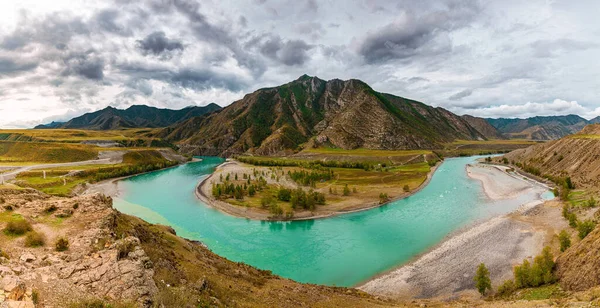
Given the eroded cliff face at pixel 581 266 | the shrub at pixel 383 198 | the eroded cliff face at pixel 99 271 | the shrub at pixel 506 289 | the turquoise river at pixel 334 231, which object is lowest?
the turquoise river at pixel 334 231

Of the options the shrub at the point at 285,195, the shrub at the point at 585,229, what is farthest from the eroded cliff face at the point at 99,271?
the shrub at the point at 285,195

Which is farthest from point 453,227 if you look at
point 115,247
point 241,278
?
point 115,247

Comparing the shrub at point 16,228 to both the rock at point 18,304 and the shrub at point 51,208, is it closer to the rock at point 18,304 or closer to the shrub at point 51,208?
the shrub at point 51,208

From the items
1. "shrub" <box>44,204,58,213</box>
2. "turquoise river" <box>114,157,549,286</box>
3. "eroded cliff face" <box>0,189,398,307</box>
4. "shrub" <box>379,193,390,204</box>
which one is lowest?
"turquoise river" <box>114,157,549,286</box>

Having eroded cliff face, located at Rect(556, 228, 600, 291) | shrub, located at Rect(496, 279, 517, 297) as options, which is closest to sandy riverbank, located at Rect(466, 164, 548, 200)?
eroded cliff face, located at Rect(556, 228, 600, 291)

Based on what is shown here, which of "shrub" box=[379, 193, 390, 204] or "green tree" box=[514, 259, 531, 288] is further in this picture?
"shrub" box=[379, 193, 390, 204]

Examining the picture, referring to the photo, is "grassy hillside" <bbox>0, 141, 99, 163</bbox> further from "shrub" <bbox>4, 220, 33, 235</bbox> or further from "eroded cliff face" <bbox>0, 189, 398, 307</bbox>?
"shrub" <bbox>4, 220, 33, 235</bbox>
